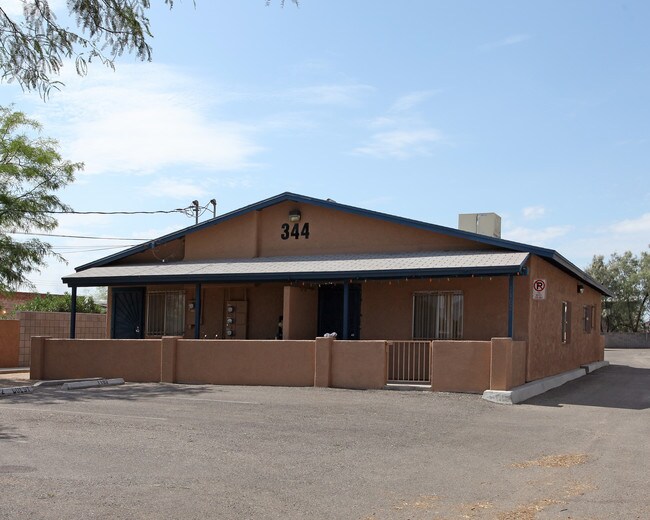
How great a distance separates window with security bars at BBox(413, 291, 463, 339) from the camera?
19281 mm

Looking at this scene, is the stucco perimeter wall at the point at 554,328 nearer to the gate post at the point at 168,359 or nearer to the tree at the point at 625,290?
the gate post at the point at 168,359

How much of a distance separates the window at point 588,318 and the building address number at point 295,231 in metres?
10.6

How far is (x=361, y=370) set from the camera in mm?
17375

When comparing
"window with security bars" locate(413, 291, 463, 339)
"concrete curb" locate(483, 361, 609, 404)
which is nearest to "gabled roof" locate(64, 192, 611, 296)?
"window with security bars" locate(413, 291, 463, 339)

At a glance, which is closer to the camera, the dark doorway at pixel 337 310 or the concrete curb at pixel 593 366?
the dark doorway at pixel 337 310

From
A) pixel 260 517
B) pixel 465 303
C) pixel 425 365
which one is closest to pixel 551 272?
pixel 465 303

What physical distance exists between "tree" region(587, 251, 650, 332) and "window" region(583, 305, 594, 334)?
102 feet

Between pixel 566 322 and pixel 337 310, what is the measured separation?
691 centimetres

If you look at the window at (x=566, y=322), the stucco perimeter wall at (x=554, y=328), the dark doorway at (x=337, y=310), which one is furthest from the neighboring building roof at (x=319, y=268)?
the window at (x=566, y=322)

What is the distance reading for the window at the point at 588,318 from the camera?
27.1m

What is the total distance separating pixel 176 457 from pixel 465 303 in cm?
1102

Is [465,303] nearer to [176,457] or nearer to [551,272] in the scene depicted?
[551,272]

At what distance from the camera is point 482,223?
2198 cm

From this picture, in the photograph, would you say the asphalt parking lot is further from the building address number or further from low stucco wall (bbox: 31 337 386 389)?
the building address number
